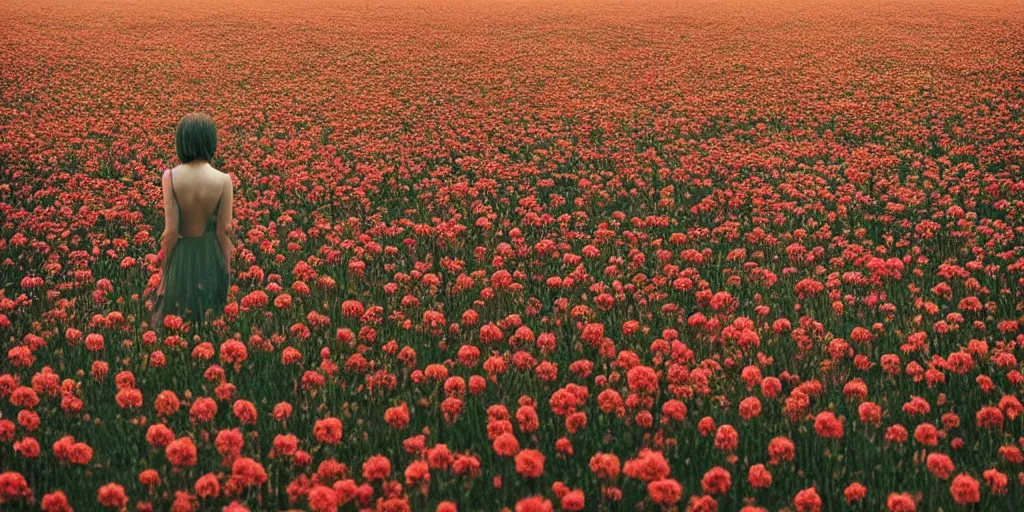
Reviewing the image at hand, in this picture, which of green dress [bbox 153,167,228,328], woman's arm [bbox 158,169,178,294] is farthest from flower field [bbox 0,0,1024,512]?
woman's arm [bbox 158,169,178,294]

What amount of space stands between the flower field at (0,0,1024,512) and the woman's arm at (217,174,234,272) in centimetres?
42

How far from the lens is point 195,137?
18.9 ft

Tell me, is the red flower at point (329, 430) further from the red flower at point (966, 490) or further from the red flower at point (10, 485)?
the red flower at point (966, 490)

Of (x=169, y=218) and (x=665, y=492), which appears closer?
(x=665, y=492)

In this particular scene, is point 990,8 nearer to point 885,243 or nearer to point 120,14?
point 885,243

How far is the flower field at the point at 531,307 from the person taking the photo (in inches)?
151

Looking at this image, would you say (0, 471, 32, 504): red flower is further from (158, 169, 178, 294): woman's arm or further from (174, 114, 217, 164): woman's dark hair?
(174, 114, 217, 164): woman's dark hair

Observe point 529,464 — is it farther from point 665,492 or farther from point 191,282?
point 191,282

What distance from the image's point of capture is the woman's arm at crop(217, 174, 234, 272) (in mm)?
6027

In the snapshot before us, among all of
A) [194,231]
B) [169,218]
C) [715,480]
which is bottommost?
[715,480]

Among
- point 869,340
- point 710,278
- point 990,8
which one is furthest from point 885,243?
point 990,8

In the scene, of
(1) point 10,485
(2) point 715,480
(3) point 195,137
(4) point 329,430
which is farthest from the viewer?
(3) point 195,137

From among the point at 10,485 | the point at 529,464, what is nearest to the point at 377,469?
the point at 529,464

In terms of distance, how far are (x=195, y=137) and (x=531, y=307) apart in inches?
101
